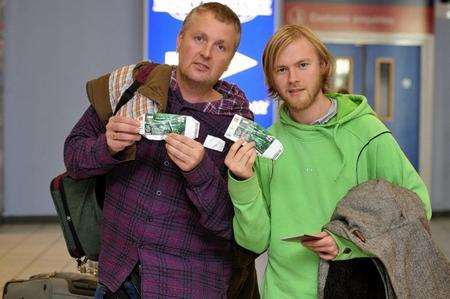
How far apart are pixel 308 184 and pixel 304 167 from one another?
1.9 inches

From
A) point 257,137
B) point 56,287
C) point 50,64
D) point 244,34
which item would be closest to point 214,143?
point 257,137

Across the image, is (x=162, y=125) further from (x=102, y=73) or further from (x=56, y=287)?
(x=102, y=73)

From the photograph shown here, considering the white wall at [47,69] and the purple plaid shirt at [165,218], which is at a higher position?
the white wall at [47,69]

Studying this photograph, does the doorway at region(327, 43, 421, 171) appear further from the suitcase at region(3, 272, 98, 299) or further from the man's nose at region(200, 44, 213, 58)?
the man's nose at region(200, 44, 213, 58)

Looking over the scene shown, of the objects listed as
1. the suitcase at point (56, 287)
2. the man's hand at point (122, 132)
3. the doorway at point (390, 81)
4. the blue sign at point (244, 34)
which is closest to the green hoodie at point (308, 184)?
the man's hand at point (122, 132)

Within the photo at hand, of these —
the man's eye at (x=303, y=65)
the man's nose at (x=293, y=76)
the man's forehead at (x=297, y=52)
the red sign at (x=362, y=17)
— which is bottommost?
the man's nose at (x=293, y=76)

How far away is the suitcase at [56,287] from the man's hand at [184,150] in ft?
4.53

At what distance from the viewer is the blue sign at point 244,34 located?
4176mm

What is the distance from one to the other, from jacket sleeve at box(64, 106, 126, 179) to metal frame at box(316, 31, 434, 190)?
6766 millimetres

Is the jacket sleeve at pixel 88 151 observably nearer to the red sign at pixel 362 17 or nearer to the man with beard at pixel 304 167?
the man with beard at pixel 304 167

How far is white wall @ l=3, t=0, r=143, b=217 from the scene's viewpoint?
7.92 metres

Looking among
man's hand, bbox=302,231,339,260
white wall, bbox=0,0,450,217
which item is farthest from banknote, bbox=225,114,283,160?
white wall, bbox=0,0,450,217

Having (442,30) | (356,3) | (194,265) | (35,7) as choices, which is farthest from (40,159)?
(194,265)

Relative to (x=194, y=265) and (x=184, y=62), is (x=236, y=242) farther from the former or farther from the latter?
(x=184, y=62)
